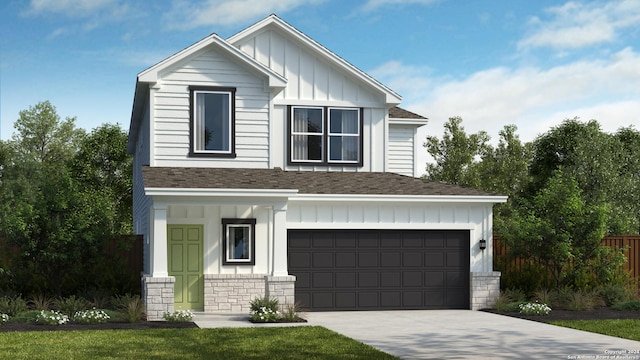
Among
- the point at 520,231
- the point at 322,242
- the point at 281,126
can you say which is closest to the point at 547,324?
the point at 520,231

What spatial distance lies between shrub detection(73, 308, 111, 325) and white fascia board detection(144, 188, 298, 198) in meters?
2.85

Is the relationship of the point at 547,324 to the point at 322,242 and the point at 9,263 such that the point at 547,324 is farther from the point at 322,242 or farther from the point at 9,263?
the point at 9,263

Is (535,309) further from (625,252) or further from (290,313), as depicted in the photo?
(625,252)

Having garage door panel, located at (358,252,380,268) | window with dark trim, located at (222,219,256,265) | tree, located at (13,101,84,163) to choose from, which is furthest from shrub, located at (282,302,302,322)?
tree, located at (13,101,84,163)

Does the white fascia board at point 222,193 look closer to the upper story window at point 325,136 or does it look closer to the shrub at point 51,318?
the shrub at point 51,318

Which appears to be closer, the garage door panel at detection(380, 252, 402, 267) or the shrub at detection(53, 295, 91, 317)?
the shrub at detection(53, 295, 91, 317)

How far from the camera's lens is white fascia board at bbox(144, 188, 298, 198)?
19.2 metres

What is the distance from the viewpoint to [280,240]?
797 inches

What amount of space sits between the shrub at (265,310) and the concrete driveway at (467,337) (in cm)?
86

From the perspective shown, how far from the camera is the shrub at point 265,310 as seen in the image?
18.5 m

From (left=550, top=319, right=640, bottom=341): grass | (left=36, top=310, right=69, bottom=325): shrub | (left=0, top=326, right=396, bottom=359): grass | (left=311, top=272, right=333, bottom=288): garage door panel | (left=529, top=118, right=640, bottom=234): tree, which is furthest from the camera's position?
(left=529, top=118, right=640, bottom=234): tree

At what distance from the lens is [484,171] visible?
3878 cm

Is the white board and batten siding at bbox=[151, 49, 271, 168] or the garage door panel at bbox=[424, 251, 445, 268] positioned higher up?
the white board and batten siding at bbox=[151, 49, 271, 168]

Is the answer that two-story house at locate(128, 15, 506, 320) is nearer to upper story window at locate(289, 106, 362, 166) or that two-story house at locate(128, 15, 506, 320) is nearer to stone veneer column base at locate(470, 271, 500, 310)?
stone veneer column base at locate(470, 271, 500, 310)
